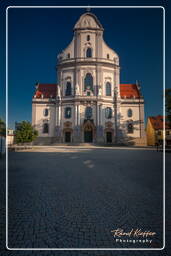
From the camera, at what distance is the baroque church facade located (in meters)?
35.8

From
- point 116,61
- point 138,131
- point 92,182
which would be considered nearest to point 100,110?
point 138,131

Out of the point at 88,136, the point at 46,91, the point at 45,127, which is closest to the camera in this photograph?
the point at 88,136

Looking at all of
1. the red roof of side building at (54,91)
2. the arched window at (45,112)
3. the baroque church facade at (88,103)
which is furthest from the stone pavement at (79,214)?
the red roof of side building at (54,91)

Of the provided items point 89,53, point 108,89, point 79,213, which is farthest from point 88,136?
point 79,213

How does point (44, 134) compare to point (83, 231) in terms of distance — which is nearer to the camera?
point (83, 231)

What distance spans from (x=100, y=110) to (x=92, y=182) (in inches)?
1243

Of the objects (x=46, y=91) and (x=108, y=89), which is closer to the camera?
(x=108, y=89)

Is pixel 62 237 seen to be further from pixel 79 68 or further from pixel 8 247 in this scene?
pixel 79 68

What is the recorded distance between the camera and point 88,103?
36.1 metres

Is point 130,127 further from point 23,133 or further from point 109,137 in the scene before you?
point 23,133

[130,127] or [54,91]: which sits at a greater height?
[54,91]

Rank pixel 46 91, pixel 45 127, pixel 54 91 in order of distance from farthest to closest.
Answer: pixel 54 91
pixel 46 91
pixel 45 127

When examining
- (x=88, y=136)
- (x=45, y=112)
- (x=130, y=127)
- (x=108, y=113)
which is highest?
(x=45, y=112)

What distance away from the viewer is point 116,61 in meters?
38.3
